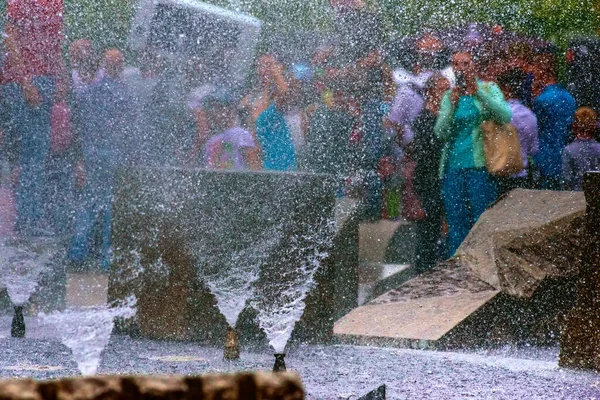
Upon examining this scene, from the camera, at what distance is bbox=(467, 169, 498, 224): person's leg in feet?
21.2

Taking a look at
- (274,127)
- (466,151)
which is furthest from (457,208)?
(274,127)

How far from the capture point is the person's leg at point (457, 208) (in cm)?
652

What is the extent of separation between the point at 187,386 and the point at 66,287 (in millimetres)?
5381

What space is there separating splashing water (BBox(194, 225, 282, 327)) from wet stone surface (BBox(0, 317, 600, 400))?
0.80 ft

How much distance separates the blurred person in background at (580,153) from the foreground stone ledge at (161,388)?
6.32 meters

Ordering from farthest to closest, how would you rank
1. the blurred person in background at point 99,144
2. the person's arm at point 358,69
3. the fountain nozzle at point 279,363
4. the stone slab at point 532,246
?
1. the person's arm at point 358,69
2. the blurred person in background at point 99,144
3. the stone slab at point 532,246
4. the fountain nozzle at point 279,363

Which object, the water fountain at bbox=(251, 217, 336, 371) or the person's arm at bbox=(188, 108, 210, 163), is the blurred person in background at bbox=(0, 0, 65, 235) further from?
the water fountain at bbox=(251, 217, 336, 371)

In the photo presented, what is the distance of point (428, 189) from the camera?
691cm

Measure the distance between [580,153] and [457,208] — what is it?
3.90 feet

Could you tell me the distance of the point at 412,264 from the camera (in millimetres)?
6793

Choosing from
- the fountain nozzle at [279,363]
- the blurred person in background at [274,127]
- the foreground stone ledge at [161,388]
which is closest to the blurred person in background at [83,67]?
the blurred person in background at [274,127]

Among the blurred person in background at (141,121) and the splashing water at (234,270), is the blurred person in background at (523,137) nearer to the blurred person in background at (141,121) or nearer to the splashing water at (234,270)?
the splashing water at (234,270)

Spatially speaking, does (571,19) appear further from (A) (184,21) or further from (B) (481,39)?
(A) (184,21)

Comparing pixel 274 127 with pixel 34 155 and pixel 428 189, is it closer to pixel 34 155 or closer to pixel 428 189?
pixel 428 189
